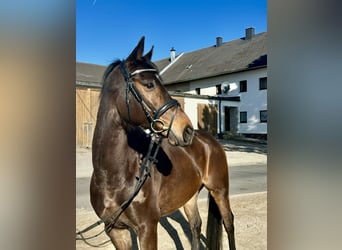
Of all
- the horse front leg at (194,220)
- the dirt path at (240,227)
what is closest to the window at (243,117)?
the dirt path at (240,227)

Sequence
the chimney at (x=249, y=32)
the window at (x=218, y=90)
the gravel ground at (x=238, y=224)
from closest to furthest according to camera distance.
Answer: the chimney at (x=249, y=32)
the window at (x=218, y=90)
the gravel ground at (x=238, y=224)

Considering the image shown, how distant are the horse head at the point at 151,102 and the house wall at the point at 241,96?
213mm

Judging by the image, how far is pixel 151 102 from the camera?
91 cm

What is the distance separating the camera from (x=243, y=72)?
1068 millimetres

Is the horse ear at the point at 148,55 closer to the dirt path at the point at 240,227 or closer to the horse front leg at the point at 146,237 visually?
the horse front leg at the point at 146,237

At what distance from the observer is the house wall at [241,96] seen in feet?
2.34

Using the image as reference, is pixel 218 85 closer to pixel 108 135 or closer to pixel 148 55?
pixel 148 55

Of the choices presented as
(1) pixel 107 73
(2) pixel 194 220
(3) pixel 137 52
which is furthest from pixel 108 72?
(2) pixel 194 220

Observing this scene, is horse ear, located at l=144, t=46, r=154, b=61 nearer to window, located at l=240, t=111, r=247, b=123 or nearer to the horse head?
the horse head
